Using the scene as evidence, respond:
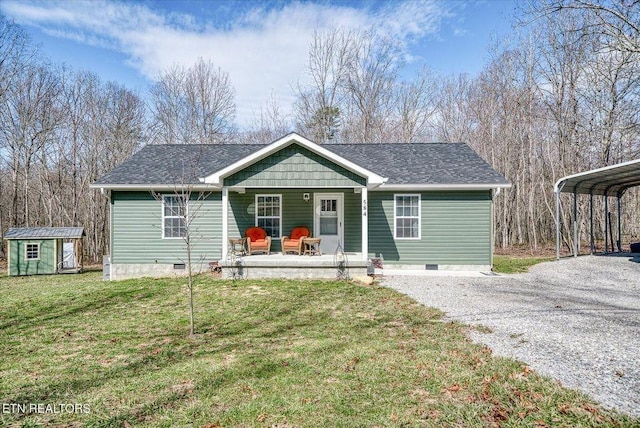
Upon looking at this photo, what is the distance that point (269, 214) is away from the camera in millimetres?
11875

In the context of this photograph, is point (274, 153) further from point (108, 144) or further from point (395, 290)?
point (108, 144)

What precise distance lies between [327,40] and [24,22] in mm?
17649

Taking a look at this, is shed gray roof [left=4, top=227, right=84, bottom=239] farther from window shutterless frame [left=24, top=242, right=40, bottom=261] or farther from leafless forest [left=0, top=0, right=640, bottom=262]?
leafless forest [left=0, top=0, right=640, bottom=262]

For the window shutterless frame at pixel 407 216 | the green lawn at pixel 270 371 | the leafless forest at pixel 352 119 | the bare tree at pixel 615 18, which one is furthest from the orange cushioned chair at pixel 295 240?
the leafless forest at pixel 352 119

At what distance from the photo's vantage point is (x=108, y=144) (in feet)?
70.5

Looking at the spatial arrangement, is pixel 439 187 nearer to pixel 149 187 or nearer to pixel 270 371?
pixel 270 371

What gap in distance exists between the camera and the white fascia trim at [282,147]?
31.1 feet

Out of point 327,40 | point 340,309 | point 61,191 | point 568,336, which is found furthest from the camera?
point 327,40

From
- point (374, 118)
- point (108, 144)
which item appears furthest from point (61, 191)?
point (374, 118)

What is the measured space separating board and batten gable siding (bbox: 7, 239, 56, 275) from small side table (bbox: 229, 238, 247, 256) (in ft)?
27.4

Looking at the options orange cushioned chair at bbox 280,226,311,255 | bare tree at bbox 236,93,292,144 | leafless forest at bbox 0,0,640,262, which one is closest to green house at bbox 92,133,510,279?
orange cushioned chair at bbox 280,226,311,255

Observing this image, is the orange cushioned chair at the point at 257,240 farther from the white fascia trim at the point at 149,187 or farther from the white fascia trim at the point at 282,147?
the white fascia trim at the point at 282,147

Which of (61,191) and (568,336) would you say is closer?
(568,336)

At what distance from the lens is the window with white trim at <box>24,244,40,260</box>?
1327 centimetres
